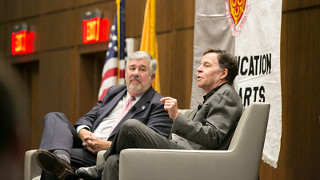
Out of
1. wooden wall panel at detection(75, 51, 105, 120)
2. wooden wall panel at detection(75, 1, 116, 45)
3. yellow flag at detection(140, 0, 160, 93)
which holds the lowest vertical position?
wooden wall panel at detection(75, 51, 105, 120)

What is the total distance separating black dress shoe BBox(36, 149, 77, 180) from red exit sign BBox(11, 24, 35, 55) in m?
4.41

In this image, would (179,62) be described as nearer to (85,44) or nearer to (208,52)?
(85,44)

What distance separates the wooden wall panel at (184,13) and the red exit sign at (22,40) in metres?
2.63

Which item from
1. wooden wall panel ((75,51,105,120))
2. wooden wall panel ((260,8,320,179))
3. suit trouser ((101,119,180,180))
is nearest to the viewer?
suit trouser ((101,119,180,180))

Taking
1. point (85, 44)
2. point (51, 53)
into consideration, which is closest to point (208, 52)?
point (85, 44)

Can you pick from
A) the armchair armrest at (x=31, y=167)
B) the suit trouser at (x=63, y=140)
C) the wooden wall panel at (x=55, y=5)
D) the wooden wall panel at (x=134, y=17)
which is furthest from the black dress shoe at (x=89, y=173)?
the wooden wall panel at (x=55, y=5)

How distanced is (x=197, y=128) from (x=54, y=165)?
79 cm

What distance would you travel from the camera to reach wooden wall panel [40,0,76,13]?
6488 mm

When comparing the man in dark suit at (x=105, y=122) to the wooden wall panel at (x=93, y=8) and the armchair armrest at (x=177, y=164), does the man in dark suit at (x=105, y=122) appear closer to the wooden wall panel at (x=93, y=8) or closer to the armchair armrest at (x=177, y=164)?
the armchair armrest at (x=177, y=164)

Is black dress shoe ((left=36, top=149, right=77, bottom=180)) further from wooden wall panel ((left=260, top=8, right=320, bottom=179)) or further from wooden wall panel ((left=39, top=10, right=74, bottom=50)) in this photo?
wooden wall panel ((left=39, top=10, right=74, bottom=50))

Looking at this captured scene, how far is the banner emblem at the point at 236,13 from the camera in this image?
12.5 ft

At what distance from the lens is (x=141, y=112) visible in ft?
11.0

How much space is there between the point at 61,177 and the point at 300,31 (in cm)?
200

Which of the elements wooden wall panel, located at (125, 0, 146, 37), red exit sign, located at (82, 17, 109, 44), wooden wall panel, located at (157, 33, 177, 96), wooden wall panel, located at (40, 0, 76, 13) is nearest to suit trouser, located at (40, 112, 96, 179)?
wooden wall panel, located at (157, 33, 177, 96)
